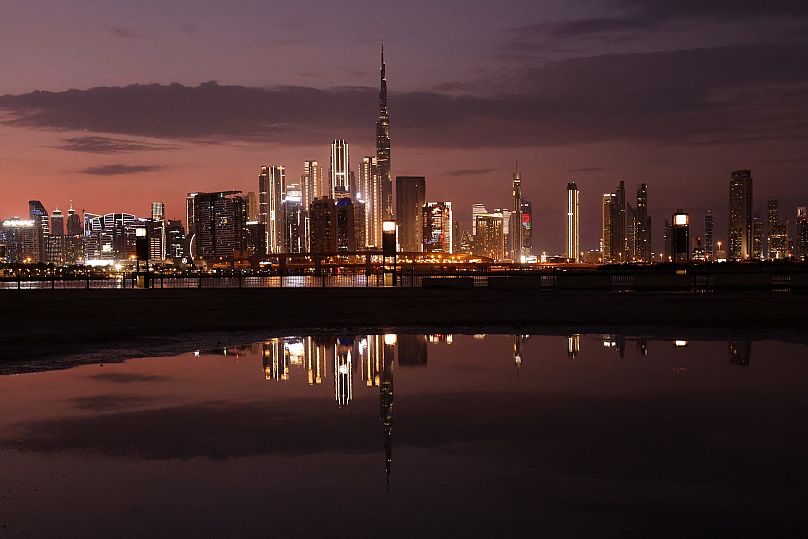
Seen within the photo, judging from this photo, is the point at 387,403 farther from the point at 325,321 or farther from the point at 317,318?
the point at 317,318

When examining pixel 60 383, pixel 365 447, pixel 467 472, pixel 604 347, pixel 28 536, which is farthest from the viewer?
pixel 604 347

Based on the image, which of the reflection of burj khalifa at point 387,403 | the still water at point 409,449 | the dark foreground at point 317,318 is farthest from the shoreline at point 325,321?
the reflection of burj khalifa at point 387,403

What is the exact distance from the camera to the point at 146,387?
42.0ft

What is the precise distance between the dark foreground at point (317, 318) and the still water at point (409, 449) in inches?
206

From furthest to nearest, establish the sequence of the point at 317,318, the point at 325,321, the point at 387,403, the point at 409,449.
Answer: the point at 317,318, the point at 325,321, the point at 387,403, the point at 409,449

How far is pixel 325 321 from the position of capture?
2534cm

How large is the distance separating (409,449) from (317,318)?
59.8ft

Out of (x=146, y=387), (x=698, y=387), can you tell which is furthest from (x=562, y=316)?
(x=146, y=387)

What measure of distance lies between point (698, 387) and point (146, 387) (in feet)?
29.1

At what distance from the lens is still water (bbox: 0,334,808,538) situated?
20.7 feet

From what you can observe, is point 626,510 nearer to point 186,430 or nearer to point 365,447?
point 365,447

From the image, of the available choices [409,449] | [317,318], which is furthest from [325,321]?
[409,449]

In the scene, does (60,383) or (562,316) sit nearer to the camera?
(60,383)

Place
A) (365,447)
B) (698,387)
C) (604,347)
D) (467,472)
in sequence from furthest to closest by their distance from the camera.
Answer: (604,347) → (698,387) → (365,447) → (467,472)
